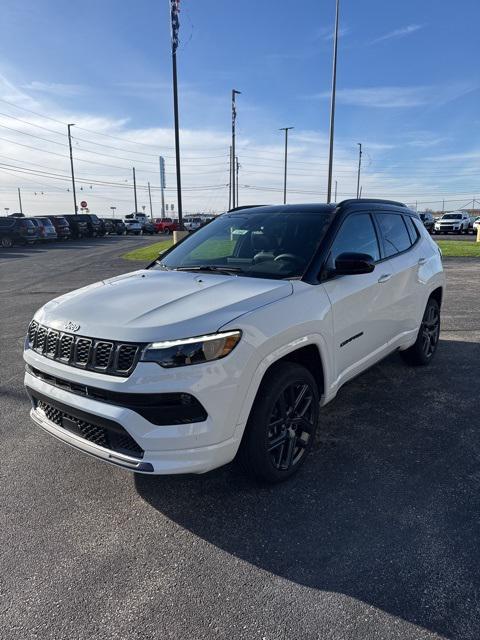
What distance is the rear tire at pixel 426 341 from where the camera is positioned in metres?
5.19

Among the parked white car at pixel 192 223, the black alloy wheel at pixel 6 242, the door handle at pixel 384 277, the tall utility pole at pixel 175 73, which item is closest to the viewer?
the door handle at pixel 384 277

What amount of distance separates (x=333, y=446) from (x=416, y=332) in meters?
2.00

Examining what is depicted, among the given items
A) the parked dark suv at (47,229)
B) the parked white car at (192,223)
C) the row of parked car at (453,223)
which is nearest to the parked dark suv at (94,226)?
the parked dark suv at (47,229)

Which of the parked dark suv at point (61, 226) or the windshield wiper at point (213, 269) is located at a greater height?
the windshield wiper at point (213, 269)

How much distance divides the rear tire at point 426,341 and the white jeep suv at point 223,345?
1.13 meters

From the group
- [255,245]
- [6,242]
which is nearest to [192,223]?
[6,242]

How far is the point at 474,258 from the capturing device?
17984 mm

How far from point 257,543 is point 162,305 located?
1.46 metres

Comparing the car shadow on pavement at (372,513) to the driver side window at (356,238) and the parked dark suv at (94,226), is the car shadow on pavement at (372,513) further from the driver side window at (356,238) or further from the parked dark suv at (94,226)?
the parked dark suv at (94,226)

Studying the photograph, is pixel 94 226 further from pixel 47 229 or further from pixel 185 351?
pixel 185 351

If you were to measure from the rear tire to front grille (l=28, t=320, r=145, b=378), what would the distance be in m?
3.70

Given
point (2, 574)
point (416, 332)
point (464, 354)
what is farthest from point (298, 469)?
point (464, 354)

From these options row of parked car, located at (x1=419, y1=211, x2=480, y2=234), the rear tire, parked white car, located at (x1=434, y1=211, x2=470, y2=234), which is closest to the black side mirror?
the rear tire

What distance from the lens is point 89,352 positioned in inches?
102
